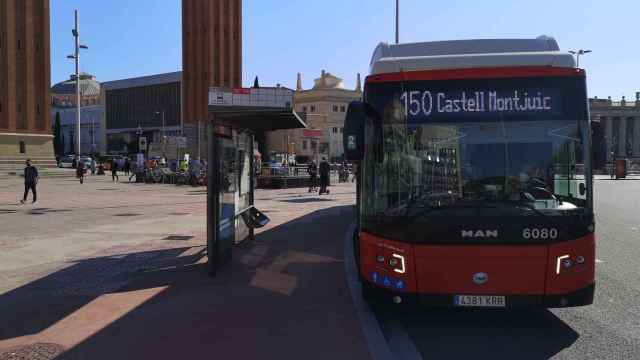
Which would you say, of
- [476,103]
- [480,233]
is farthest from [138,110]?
[480,233]

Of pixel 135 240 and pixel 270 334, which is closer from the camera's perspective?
pixel 270 334

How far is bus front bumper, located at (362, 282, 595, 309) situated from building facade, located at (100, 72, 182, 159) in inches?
3930

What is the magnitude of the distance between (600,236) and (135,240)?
10.3 meters

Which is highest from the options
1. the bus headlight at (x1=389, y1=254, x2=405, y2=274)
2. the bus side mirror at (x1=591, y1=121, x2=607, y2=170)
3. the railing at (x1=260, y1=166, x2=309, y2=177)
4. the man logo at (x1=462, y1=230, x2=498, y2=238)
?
the bus side mirror at (x1=591, y1=121, x2=607, y2=170)

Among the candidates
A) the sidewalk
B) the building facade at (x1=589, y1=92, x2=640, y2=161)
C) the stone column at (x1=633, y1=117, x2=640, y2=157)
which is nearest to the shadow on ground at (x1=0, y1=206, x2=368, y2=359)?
the sidewalk

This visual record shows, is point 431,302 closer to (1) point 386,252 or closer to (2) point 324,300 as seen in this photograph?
(1) point 386,252

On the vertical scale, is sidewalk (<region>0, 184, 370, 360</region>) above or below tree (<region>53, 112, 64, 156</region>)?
below

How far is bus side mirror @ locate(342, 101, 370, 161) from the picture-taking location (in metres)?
5.79

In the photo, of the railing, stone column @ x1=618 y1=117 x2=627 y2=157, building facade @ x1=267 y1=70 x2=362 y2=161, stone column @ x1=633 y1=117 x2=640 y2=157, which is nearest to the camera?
the railing

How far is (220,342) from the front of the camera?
538 cm

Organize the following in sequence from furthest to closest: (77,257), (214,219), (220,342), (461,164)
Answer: (77,257), (214,219), (461,164), (220,342)

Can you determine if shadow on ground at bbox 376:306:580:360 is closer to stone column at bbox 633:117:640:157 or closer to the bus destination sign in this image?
the bus destination sign

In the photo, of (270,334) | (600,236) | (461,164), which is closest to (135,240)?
(270,334)

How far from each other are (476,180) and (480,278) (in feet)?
2.96
